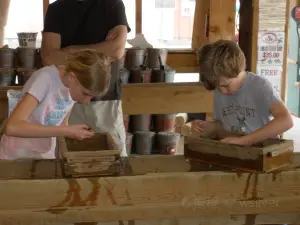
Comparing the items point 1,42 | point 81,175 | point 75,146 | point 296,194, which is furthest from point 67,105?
point 1,42

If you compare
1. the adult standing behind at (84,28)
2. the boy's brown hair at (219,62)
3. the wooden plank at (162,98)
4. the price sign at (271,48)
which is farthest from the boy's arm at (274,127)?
the price sign at (271,48)

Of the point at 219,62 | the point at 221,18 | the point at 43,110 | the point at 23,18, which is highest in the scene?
the point at 23,18

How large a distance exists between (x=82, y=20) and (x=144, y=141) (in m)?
2.07

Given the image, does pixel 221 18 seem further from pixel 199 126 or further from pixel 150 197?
pixel 150 197

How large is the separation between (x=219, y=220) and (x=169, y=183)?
240 mm

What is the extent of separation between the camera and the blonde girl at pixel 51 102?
84.5 inches

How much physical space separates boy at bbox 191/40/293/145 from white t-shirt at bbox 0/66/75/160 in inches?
25.9

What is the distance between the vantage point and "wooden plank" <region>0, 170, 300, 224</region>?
1.76 meters

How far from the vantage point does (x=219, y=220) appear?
6.23 ft

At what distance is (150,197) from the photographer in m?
1.84

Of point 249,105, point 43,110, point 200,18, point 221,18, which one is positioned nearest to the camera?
point 43,110

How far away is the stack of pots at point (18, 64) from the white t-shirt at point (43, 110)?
1.73 meters

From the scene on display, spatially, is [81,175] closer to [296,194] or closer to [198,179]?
[198,179]

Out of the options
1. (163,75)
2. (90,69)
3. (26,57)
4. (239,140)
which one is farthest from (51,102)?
(163,75)
